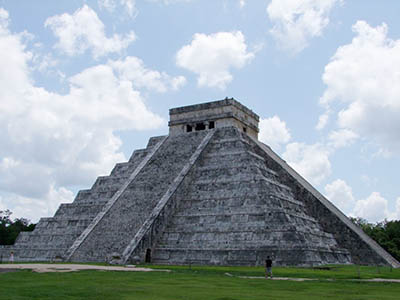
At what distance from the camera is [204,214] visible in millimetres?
20859

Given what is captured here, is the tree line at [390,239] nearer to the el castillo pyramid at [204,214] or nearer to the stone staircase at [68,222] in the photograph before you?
the el castillo pyramid at [204,214]

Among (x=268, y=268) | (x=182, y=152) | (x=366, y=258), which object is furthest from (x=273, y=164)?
(x=268, y=268)

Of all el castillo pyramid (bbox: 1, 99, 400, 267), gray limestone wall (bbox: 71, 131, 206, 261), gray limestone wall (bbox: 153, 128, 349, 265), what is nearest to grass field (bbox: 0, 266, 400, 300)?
gray limestone wall (bbox: 153, 128, 349, 265)

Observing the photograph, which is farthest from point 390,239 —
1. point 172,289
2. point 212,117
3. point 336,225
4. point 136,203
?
point 172,289

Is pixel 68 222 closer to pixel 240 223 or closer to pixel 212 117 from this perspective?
pixel 212 117

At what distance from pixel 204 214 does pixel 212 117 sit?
8.00 metres

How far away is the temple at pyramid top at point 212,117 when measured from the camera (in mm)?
27047

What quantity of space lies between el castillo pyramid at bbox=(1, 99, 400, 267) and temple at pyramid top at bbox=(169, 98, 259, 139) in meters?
0.06

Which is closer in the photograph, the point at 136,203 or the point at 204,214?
the point at 204,214

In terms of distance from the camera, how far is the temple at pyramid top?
27.0 meters

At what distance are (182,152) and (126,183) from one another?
134 inches

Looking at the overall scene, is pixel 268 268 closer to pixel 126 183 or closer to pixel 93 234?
pixel 93 234

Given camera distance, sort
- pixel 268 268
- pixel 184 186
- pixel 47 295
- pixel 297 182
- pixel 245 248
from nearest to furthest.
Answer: pixel 47 295
pixel 268 268
pixel 245 248
pixel 184 186
pixel 297 182

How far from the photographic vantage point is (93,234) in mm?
22078
